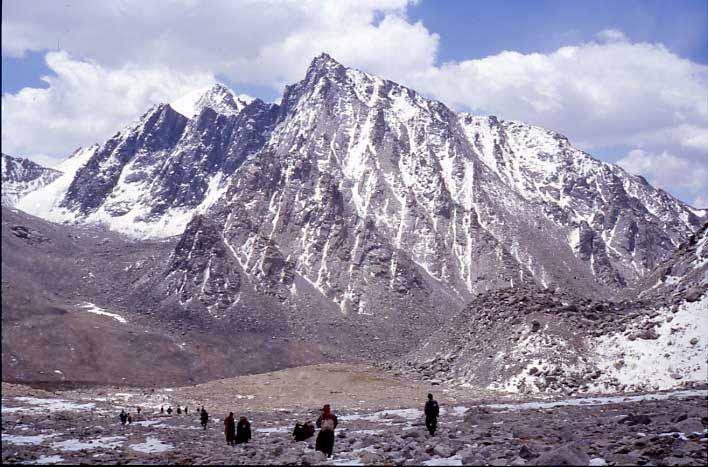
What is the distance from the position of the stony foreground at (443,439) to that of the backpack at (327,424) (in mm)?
946

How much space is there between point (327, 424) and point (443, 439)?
4.84 m

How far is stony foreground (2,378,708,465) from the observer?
19247mm

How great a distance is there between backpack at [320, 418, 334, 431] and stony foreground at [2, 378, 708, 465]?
0.95 metres

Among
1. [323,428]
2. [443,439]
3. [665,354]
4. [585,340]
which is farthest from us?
[585,340]

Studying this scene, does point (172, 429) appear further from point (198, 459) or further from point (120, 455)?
point (198, 459)

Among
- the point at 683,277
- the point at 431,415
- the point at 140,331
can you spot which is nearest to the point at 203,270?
the point at 140,331

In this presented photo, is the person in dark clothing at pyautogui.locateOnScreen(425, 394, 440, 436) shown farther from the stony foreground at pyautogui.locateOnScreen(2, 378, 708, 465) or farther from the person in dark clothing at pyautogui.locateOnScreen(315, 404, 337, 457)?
the person in dark clothing at pyautogui.locateOnScreen(315, 404, 337, 457)

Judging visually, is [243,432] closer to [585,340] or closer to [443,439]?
[443,439]

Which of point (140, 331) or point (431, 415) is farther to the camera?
point (140, 331)

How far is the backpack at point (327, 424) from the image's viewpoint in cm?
2125

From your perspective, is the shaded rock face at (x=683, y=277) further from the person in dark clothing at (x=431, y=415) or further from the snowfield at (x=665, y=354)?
the person in dark clothing at (x=431, y=415)

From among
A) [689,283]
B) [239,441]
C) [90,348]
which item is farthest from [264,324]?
[239,441]

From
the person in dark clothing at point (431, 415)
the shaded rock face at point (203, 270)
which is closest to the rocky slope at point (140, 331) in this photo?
the shaded rock face at point (203, 270)

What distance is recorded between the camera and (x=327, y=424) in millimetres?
21391
